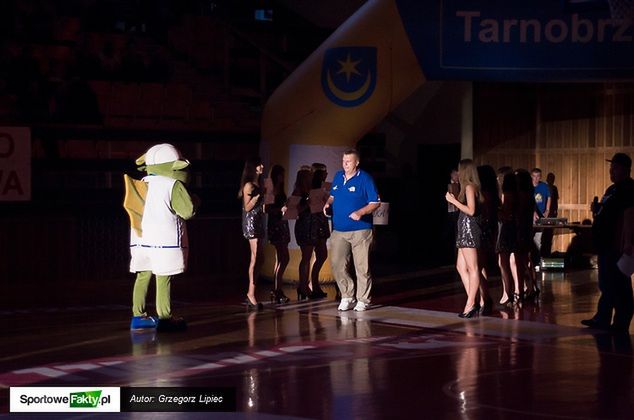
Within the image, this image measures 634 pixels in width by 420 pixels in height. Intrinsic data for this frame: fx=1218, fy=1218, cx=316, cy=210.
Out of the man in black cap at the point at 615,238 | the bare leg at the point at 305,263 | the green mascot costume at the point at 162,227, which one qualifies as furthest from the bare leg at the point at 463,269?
the green mascot costume at the point at 162,227

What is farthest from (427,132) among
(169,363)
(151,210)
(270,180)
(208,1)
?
(169,363)

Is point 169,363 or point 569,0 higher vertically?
point 569,0

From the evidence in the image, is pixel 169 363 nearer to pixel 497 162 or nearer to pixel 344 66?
pixel 344 66

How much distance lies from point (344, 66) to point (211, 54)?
28.3 ft

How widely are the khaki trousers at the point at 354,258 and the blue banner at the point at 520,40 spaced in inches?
148

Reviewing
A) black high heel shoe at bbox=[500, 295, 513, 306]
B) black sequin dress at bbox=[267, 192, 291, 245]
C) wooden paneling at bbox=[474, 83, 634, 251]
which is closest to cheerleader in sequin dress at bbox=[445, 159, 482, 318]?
black high heel shoe at bbox=[500, 295, 513, 306]

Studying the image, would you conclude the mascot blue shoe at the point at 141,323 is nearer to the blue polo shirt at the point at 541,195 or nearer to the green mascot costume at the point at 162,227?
the green mascot costume at the point at 162,227

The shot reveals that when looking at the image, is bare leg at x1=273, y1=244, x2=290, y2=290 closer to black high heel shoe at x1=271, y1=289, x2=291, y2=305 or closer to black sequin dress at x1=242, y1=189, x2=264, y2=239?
black high heel shoe at x1=271, y1=289, x2=291, y2=305

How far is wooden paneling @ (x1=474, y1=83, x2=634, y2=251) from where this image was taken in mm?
21031

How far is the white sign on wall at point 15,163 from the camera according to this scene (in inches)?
698

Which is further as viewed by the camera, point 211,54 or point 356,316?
point 211,54

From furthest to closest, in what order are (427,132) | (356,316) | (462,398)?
(427,132) < (356,316) < (462,398)

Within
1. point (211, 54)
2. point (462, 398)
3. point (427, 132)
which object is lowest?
point (462, 398)

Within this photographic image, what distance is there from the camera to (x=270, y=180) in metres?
15.7
